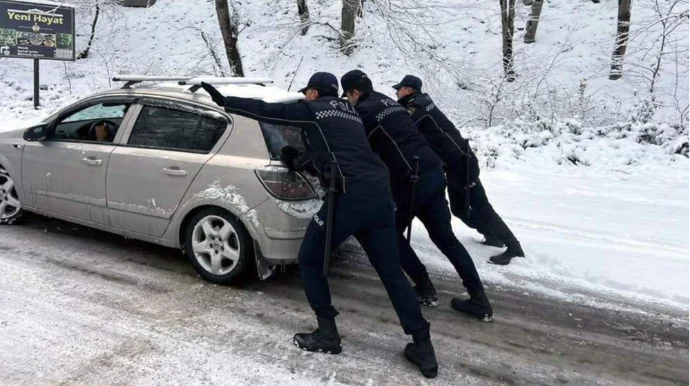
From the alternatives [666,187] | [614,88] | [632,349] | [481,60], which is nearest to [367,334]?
[632,349]

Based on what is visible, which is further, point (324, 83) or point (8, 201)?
point (8, 201)

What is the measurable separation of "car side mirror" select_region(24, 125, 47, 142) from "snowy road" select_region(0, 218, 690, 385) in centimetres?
114

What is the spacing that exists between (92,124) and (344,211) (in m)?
3.25

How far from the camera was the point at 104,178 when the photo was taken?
495cm

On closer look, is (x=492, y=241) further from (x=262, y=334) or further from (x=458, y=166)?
(x=262, y=334)

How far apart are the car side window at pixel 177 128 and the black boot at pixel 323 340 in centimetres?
177

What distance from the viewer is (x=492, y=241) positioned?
5734 millimetres

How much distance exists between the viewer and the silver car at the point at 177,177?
420 cm

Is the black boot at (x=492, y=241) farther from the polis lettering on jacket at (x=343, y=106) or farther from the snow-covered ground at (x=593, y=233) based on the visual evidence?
the polis lettering on jacket at (x=343, y=106)

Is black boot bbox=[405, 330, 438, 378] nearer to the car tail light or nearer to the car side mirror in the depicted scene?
the car tail light

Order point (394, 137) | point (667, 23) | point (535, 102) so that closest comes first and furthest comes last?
point (394, 137) < point (667, 23) < point (535, 102)

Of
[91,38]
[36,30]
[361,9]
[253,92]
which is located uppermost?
[361,9]

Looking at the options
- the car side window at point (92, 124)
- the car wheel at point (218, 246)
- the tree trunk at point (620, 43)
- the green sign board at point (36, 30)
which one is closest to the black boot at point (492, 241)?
the car wheel at point (218, 246)

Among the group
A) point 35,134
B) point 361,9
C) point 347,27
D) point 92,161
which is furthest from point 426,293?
point 347,27
